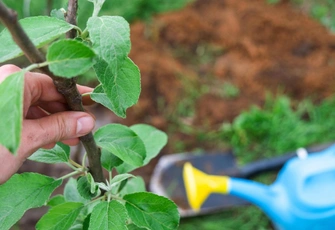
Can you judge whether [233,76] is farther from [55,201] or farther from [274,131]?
[55,201]

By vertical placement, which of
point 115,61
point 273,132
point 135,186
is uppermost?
point 115,61

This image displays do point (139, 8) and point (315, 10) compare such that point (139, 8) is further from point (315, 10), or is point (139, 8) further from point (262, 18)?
point (315, 10)

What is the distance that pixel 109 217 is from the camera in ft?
1.99

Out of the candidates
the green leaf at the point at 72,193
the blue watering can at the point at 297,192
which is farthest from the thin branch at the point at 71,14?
the blue watering can at the point at 297,192

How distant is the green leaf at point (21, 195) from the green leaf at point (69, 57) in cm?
26

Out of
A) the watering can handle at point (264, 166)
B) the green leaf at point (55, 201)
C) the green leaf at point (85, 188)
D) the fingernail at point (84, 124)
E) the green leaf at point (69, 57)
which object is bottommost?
the watering can handle at point (264, 166)

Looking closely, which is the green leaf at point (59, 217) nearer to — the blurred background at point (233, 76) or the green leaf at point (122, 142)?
the green leaf at point (122, 142)

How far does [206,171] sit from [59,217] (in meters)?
1.22

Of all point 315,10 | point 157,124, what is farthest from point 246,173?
point 315,10

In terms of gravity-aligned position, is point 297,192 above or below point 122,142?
below

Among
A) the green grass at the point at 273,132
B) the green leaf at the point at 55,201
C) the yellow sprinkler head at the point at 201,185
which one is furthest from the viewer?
the green grass at the point at 273,132

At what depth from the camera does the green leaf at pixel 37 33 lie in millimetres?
491

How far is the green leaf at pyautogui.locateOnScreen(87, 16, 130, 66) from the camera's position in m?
0.49

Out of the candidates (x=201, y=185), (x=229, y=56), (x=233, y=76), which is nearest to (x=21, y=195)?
(x=201, y=185)
